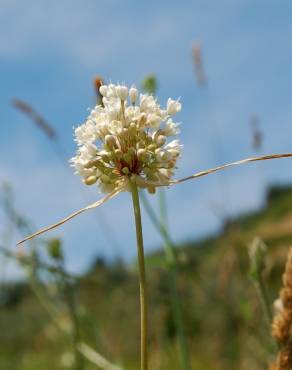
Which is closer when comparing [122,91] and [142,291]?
[142,291]

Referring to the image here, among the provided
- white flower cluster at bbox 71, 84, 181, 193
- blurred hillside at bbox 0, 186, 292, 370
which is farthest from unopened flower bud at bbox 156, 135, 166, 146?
blurred hillside at bbox 0, 186, 292, 370

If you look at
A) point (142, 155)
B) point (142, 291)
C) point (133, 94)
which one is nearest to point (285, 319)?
point (142, 291)

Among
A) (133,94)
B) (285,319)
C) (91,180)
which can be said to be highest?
(133,94)

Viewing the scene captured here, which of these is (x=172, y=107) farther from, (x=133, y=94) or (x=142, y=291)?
(x=142, y=291)

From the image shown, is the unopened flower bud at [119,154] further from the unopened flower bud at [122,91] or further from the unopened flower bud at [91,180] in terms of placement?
the unopened flower bud at [122,91]

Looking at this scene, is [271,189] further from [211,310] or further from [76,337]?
[76,337]

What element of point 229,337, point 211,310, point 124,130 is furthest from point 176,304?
point 211,310

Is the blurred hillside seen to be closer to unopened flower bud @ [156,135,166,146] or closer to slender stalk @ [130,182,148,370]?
unopened flower bud @ [156,135,166,146]
